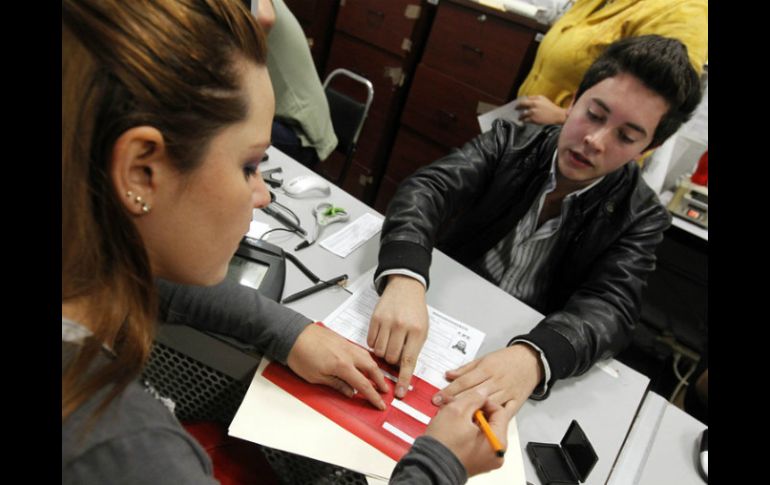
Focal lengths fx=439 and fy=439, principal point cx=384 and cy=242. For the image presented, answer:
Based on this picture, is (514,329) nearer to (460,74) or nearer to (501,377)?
(501,377)

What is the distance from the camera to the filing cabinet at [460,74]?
1930mm

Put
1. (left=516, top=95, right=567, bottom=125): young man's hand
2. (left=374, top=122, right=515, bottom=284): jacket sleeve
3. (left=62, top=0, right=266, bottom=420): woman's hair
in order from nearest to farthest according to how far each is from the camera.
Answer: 1. (left=62, top=0, right=266, bottom=420): woman's hair
2. (left=374, top=122, right=515, bottom=284): jacket sleeve
3. (left=516, top=95, right=567, bottom=125): young man's hand

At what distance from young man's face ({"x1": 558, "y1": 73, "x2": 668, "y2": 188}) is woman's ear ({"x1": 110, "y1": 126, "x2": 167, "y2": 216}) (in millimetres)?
963

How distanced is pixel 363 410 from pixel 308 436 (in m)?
0.09

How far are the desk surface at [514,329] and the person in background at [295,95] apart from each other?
0.68 m

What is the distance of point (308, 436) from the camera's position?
1.99 feet

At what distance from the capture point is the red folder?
0.63 metres

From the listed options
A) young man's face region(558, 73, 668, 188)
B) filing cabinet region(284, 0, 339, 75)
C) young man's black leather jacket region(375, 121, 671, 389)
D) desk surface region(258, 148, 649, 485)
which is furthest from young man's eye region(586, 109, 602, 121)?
filing cabinet region(284, 0, 339, 75)

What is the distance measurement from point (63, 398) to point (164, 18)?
328mm

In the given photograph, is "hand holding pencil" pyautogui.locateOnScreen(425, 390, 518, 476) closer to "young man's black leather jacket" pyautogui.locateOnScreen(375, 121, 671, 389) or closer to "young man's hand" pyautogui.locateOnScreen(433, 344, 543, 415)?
"young man's hand" pyautogui.locateOnScreen(433, 344, 543, 415)

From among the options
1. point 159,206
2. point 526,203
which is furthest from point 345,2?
point 159,206
